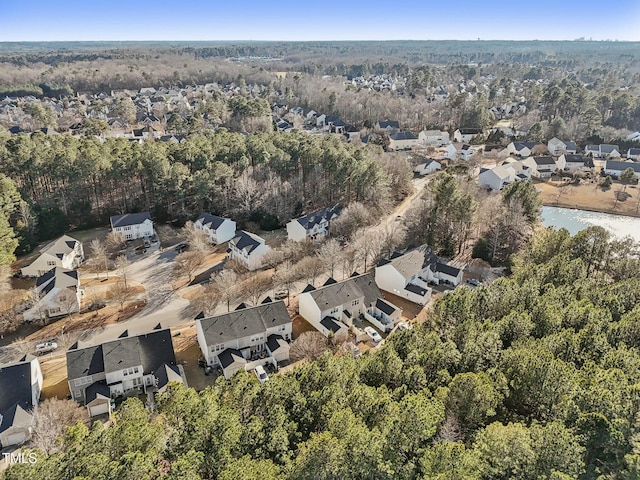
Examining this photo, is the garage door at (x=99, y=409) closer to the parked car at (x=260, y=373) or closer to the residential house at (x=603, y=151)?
the parked car at (x=260, y=373)

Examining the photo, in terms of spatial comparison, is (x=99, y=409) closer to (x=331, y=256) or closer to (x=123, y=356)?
(x=123, y=356)

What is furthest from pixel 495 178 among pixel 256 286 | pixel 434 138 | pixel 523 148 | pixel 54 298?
pixel 54 298

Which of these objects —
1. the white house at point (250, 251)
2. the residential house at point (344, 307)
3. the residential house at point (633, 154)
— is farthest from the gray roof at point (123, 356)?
the residential house at point (633, 154)

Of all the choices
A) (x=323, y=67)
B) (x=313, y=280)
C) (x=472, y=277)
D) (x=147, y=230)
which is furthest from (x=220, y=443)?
(x=323, y=67)

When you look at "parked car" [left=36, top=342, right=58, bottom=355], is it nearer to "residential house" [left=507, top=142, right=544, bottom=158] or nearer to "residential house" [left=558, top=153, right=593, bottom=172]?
"residential house" [left=558, top=153, right=593, bottom=172]

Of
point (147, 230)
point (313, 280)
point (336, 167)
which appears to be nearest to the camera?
point (313, 280)

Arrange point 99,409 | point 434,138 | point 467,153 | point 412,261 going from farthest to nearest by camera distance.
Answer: point 434,138 → point 467,153 → point 412,261 → point 99,409

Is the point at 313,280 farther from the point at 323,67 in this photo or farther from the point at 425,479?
the point at 323,67
